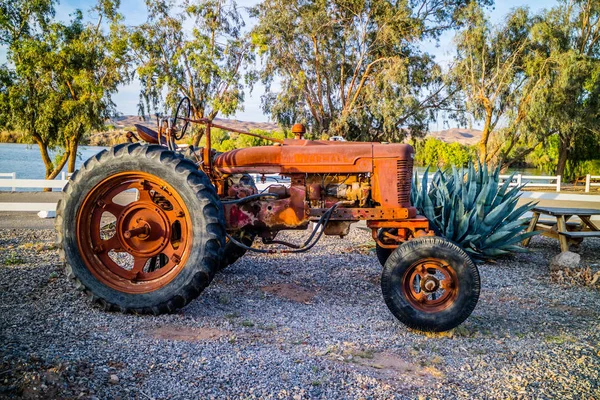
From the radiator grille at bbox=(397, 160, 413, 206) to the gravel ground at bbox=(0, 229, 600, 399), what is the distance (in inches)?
39.0

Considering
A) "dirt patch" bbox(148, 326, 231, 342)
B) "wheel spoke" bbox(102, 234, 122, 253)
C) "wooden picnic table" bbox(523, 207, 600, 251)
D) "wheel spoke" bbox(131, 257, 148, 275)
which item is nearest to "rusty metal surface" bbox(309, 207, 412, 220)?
"dirt patch" bbox(148, 326, 231, 342)

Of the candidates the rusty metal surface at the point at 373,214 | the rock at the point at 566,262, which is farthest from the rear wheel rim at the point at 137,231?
the rock at the point at 566,262

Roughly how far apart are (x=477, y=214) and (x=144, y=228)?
408 cm

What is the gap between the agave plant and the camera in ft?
19.7

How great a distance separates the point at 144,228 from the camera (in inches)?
154

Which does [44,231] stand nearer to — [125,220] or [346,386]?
[125,220]

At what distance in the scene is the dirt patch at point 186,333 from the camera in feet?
10.8

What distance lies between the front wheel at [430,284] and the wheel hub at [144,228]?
1.84 meters

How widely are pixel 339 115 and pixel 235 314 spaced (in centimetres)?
2340

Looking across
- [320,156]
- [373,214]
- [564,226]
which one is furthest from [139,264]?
[564,226]

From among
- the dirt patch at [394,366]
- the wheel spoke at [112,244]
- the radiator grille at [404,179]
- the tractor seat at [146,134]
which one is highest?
the tractor seat at [146,134]

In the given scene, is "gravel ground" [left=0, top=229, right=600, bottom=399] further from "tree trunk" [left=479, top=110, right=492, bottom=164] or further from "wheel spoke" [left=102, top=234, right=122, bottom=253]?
"tree trunk" [left=479, top=110, right=492, bottom=164]

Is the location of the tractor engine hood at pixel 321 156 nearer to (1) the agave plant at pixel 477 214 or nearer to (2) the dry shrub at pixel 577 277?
(1) the agave plant at pixel 477 214

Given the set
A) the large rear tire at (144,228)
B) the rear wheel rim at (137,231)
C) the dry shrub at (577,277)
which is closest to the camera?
the large rear tire at (144,228)
